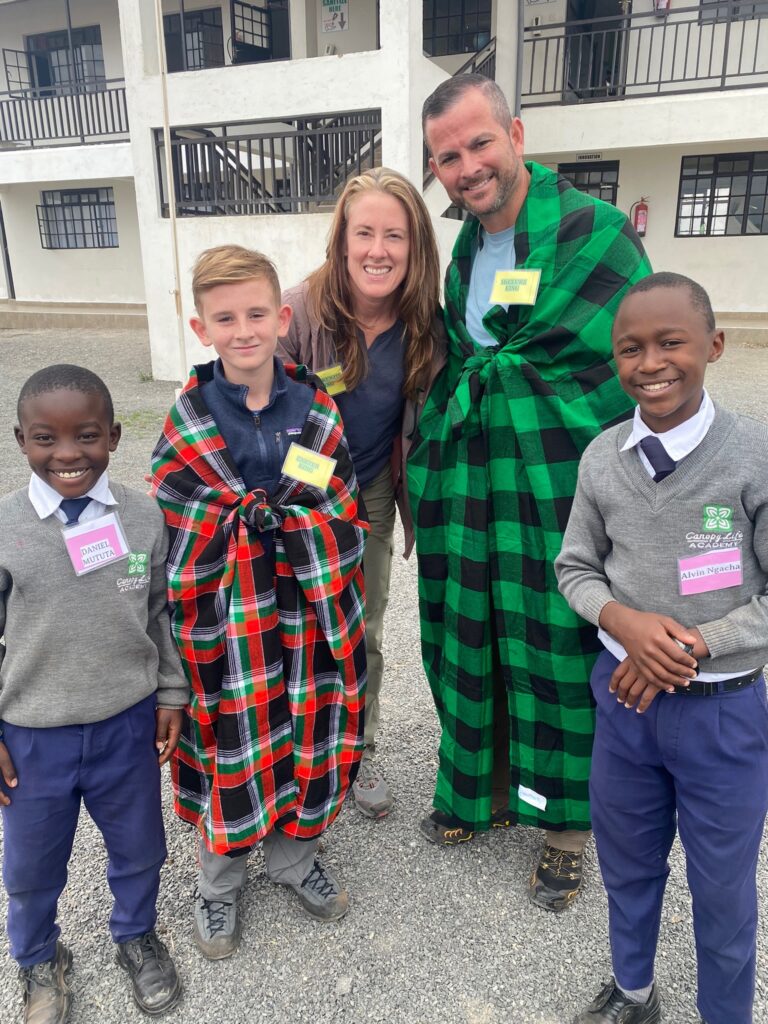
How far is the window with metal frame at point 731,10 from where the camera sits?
9875 millimetres

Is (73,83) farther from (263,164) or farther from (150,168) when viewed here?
(263,164)

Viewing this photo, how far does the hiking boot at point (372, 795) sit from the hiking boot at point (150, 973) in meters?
0.72

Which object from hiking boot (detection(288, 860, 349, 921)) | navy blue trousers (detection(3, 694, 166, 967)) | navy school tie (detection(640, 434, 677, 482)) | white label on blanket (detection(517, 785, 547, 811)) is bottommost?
hiking boot (detection(288, 860, 349, 921))

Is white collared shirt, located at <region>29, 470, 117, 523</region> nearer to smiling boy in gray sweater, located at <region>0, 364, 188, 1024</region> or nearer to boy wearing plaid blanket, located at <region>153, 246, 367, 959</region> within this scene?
smiling boy in gray sweater, located at <region>0, 364, 188, 1024</region>

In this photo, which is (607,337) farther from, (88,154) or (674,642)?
(88,154)

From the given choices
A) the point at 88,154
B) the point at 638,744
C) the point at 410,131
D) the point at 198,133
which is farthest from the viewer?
the point at 88,154

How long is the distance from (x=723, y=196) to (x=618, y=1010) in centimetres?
1256

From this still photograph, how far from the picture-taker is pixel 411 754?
8.54ft

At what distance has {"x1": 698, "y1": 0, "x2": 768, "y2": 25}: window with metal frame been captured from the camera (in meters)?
9.88

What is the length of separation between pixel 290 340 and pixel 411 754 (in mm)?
1449

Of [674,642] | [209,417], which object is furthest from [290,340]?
[674,642]

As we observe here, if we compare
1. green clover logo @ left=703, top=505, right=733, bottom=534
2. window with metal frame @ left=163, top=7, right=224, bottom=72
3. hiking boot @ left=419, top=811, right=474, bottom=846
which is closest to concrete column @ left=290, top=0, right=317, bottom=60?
window with metal frame @ left=163, top=7, right=224, bottom=72

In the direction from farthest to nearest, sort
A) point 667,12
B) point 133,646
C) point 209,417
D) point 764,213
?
1. point 764,213
2. point 667,12
3. point 209,417
4. point 133,646

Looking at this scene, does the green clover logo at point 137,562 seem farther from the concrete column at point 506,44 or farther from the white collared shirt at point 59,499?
the concrete column at point 506,44
